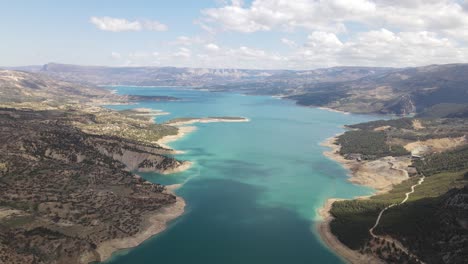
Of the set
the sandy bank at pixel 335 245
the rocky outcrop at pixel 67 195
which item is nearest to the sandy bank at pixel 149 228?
the rocky outcrop at pixel 67 195

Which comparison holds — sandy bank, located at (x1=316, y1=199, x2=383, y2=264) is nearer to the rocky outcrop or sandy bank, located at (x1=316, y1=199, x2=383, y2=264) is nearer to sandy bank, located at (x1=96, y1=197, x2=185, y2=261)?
sandy bank, located at (x1=96, y1=197, x2=185, y2=261)

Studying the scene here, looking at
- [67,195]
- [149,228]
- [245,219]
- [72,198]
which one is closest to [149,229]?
[149,228]

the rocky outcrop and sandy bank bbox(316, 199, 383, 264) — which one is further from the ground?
the rocky outcrop

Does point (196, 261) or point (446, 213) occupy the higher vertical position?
point (446, 213)

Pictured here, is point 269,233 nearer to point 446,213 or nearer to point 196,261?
point 196,261

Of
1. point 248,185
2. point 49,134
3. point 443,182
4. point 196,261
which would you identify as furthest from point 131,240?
point 443,182

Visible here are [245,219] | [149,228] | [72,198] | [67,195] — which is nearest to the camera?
[149,228]

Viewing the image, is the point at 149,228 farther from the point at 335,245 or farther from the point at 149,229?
the point at 335,245

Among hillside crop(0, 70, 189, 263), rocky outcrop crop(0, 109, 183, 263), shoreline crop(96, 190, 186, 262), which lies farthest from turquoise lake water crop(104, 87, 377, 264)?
rocky outcrop crop(0, 109, 183, 263)
